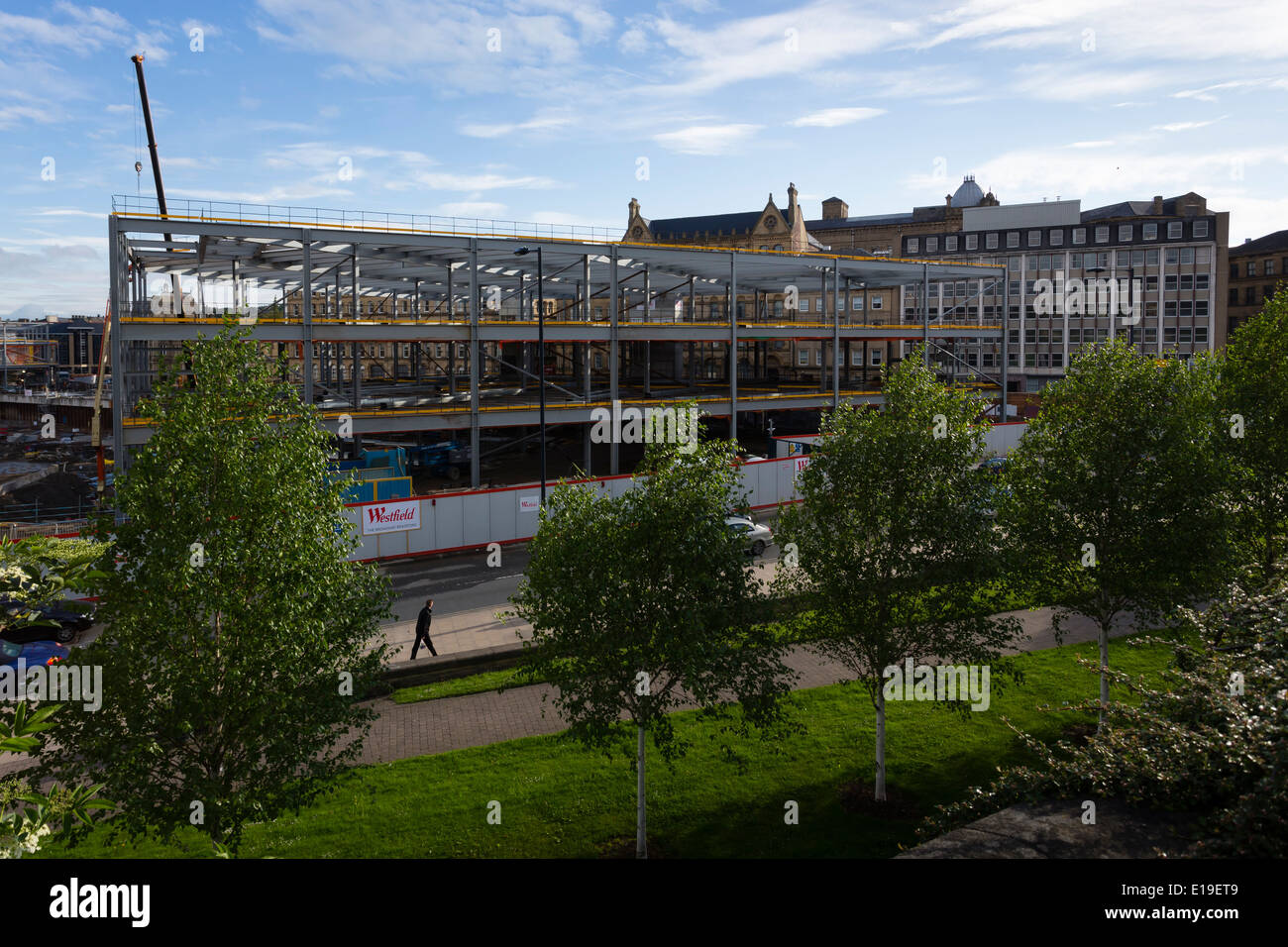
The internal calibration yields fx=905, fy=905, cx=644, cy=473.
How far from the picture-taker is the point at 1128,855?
7797 millimetres

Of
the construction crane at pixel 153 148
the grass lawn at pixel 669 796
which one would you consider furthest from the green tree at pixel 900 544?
Answer: the construction crane at pixel 153 148

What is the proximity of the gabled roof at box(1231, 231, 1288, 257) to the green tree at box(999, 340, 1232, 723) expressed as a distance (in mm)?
92081

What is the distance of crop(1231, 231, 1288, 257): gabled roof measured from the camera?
299ft

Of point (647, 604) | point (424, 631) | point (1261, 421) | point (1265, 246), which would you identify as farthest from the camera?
point (1265, 246)

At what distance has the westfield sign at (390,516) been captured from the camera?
2928 centimetres

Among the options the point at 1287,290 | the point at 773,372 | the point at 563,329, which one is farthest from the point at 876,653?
the point at 773,372

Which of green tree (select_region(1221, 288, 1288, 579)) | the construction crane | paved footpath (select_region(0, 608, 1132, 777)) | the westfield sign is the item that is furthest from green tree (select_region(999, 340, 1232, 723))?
the construction crane

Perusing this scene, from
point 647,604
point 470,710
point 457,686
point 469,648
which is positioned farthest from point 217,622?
point 469,648

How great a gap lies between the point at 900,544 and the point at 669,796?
560 centimetres

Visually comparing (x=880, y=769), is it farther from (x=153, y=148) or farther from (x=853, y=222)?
(x=853, y=222)

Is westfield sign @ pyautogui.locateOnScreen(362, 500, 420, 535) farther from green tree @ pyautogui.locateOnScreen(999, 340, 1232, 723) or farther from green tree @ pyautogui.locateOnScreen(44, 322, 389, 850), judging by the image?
green tree @ pyautogui.locateOnScreen(999, 340, 1232, 723)

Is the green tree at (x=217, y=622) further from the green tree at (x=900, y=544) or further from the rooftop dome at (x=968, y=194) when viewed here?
the rooftop dome at (x=968, y=194)

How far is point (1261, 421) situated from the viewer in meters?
20.1

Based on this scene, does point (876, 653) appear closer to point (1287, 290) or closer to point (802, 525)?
point (802, 525)
